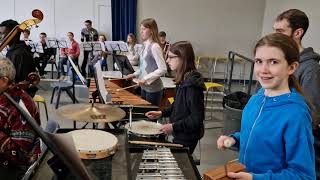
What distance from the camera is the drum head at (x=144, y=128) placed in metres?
2.33

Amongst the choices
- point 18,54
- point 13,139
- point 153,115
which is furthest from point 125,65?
point 13,139

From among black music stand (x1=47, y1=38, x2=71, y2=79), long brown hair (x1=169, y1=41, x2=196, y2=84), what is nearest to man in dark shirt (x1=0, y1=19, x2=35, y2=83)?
long brown hair (x1=169, y1=41, x2=196, y2=84)

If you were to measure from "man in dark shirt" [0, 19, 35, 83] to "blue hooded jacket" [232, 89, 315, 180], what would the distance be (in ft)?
9.94

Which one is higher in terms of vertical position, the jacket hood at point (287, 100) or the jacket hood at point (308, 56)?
the jacket hood at point (308, 56)

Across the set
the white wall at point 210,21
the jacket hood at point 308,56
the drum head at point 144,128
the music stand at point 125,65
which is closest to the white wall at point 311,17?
the white wall at point 210,21

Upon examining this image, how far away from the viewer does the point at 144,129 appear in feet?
7.91

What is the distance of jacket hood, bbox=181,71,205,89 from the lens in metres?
2.35

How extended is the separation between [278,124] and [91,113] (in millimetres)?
1190

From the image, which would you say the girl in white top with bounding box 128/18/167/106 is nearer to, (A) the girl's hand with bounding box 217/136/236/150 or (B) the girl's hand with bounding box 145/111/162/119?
(B) the girl's hand with bounding box 145/111/162/119

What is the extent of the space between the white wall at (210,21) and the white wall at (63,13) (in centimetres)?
114

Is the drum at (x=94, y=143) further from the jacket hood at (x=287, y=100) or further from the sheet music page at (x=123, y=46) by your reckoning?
the sheet music page at (x=123, y=46)

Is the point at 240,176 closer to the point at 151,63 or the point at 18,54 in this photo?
the point at 151,63

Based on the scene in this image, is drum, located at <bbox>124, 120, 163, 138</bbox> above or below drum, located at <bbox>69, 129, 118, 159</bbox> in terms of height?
below

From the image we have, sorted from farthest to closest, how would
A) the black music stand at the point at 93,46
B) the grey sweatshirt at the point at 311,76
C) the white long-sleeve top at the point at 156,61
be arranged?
the black music stand at the point at 93,46 → the white long-sleeve top at the point at 156,61 → the grey sweatshirt at the point at 311,76
